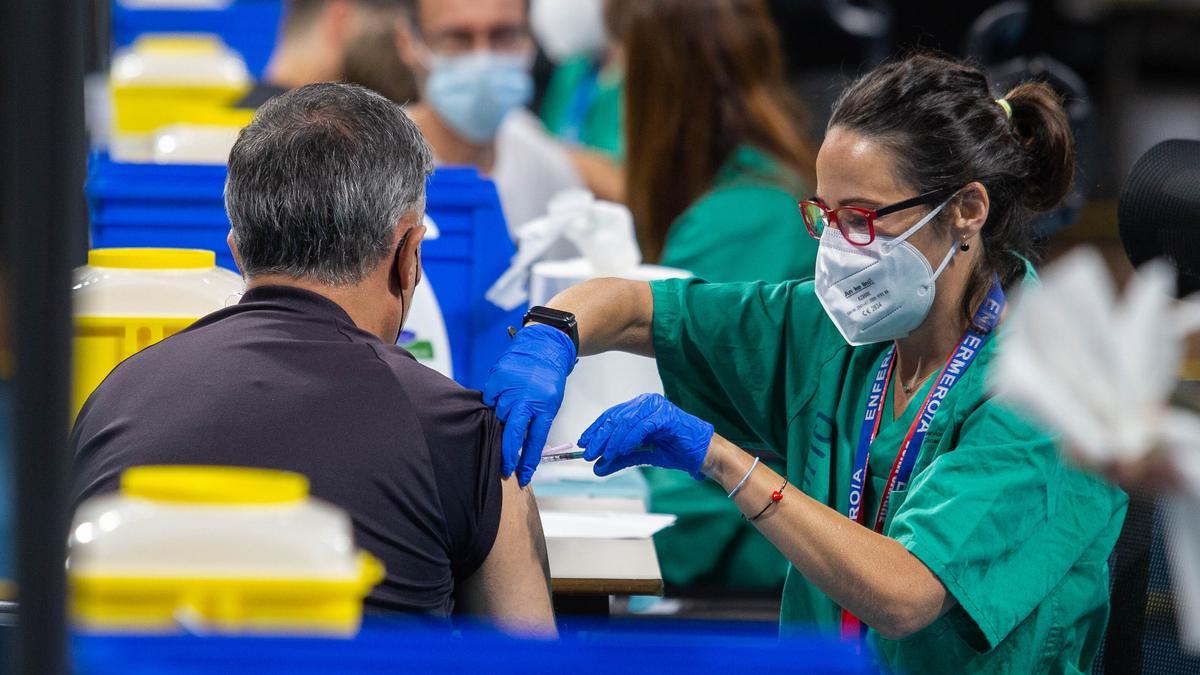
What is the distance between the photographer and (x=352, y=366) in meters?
1.46

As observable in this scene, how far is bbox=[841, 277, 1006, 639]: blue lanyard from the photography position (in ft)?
5.92

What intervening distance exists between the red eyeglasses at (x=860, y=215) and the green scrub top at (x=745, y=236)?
109cm

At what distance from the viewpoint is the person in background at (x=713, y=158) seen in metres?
2.85

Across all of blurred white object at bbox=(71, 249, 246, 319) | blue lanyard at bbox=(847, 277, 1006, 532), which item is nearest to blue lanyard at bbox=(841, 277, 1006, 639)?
blue lanyard at bbox=(847, 277, 1006, 532)

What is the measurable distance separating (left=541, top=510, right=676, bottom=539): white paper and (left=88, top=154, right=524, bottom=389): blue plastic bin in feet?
1.39

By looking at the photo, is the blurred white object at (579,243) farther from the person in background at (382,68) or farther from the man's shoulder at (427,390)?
the person in background at (382,68)

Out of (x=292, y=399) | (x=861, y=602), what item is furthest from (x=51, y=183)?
(x=861, y=602)

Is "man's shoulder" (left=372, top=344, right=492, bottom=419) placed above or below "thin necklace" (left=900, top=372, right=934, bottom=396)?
above

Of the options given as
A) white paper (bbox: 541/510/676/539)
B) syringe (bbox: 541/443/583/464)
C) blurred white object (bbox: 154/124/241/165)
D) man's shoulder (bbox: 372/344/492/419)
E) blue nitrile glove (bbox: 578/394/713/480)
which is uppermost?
blurred white object (bbox: 154/124/241/165)

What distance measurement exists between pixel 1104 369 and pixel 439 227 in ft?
5.77

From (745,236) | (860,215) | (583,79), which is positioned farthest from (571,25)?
(860,215)

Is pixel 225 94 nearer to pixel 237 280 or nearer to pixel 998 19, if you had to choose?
pixel 237 280

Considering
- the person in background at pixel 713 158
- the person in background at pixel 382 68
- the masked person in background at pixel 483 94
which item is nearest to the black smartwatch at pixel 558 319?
the person in background at pixel 713 158

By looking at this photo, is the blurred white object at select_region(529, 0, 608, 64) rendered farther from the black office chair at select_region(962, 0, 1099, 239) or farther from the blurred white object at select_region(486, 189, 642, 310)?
the blurred white object at select_region(486, 189, 642, 310)
